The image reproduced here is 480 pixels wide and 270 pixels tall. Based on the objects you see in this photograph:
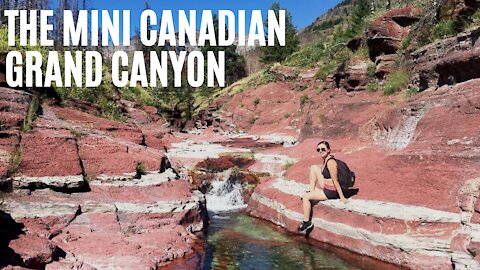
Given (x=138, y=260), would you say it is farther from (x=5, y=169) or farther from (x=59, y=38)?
(x=59, y=38)

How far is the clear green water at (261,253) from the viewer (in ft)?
31.6

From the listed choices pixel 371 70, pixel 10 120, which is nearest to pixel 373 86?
pixel 371 70

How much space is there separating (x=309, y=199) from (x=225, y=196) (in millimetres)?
6548

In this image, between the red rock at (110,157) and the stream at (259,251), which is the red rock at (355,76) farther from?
the red rock at (110,157)

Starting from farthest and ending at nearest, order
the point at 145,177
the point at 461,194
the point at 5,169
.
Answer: the point at 145,177
the point at 5,169
the point at 461,194

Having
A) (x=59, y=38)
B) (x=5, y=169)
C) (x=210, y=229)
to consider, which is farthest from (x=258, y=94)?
(x=5, y=169)

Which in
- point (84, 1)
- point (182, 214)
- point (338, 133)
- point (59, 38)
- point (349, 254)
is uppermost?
point (84, 1)

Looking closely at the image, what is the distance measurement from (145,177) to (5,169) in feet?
11.2

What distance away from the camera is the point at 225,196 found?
57.4 ft

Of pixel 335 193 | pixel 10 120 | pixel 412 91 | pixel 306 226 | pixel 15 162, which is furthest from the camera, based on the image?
pixel 412 91

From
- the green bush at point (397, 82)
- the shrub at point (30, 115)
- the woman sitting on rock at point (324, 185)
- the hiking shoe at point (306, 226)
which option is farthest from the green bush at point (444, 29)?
the shrub at point (30, 115)

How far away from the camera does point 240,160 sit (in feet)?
66.4

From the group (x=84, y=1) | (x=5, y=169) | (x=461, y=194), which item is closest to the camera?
(x=461, y=194)

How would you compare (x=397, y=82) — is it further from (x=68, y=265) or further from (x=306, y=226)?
(x=68, y=265)
